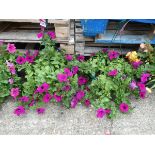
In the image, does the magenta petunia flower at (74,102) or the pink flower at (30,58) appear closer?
the magenta petunia flower at (74,102)

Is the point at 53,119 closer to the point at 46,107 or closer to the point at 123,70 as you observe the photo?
the point at 46,107

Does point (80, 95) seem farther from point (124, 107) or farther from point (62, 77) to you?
point (124, 107)

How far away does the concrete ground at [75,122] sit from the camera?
2385 millimetres

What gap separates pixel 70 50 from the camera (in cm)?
272

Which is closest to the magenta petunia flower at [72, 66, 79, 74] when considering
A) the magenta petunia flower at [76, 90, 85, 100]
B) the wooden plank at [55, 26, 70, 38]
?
the magenta petunia flower at [76, 90, 85, 100]

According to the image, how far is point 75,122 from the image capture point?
245cm

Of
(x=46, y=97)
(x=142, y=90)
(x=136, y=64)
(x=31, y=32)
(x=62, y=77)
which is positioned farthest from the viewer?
(x=31, y=32)

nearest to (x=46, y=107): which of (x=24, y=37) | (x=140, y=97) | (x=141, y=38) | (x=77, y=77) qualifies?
(x=77, y=77)

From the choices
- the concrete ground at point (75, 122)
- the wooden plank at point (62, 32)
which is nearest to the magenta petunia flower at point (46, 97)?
the concrete ground at point (75, 122)

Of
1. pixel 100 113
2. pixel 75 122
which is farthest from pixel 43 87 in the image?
pixel 100 113

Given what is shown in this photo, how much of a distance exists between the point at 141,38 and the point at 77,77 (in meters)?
0.76

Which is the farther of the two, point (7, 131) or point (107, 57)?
point (107, 57)

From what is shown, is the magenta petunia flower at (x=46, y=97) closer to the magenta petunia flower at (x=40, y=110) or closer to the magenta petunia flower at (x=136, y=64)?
the magenta petunia flower at (x=40, y=110)

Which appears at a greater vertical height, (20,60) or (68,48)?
(68,48)
